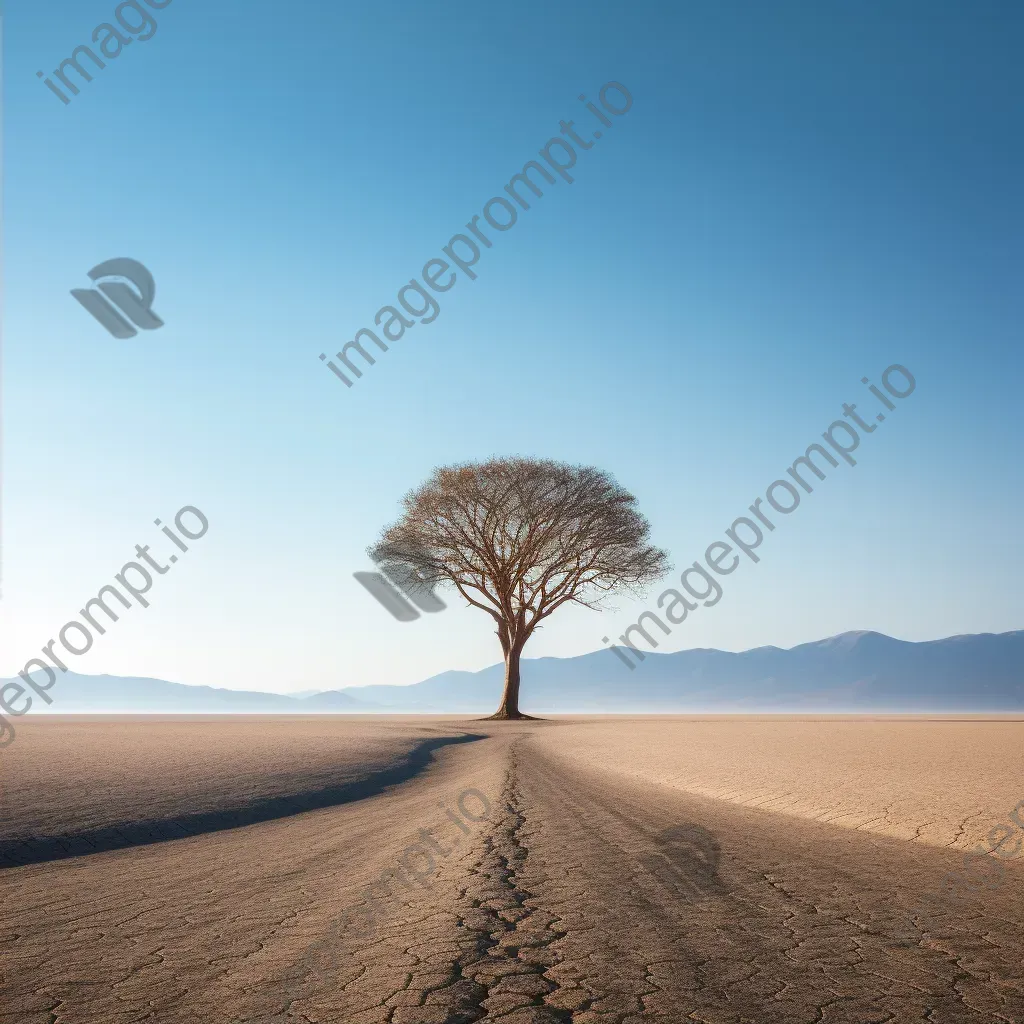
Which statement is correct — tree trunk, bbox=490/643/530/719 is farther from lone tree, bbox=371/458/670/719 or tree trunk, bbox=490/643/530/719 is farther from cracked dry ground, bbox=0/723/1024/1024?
cracked dry ground, bbox=0/723/1024/1024

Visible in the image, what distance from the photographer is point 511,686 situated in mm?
39812

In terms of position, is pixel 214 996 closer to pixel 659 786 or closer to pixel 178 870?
pixel 178 870

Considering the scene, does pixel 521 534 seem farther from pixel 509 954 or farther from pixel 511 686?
pixel 509 954

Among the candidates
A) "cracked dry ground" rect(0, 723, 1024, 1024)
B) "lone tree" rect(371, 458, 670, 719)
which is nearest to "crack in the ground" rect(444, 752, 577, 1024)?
"cracked dry ground" rect(0, 723, 1024, 1024)

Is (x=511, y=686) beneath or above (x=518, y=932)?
above

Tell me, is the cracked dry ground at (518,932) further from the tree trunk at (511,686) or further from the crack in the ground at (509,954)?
the tree trunk at (511,686)

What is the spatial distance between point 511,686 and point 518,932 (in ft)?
117

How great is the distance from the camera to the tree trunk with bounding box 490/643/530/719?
39.5 m

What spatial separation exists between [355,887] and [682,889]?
2374mm

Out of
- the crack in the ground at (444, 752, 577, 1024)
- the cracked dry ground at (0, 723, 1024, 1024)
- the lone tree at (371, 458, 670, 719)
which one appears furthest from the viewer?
the lone tree at (371, 458, 670, 719)

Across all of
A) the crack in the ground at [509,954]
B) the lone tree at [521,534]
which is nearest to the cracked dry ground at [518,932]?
the crack in the ground at [509,954]

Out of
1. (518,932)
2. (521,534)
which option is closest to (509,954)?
(518,932)

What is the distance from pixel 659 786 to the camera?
40.7 ft

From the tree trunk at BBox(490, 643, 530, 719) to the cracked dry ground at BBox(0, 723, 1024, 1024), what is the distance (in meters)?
31.5
